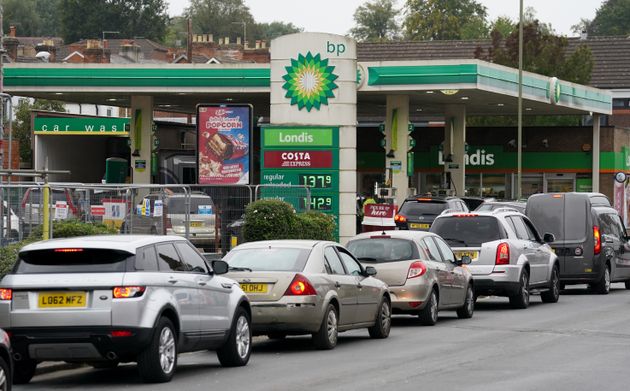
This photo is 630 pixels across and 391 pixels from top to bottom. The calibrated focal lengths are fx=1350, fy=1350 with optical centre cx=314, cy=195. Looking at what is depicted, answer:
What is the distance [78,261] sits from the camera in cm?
1386

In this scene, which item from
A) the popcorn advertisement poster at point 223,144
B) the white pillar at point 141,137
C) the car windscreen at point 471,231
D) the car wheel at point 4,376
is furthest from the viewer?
the white pillar at point 141,137

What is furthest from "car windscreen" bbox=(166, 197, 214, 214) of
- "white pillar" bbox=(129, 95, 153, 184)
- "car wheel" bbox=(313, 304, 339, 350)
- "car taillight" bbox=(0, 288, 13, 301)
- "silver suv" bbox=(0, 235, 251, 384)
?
"white pillar" bbox=(129, 95, 153, 184)

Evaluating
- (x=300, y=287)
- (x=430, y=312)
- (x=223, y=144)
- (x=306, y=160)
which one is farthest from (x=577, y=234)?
(x=300, y=287)

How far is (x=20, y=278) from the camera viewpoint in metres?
13.8

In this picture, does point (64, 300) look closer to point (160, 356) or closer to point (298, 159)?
point (160, 356)

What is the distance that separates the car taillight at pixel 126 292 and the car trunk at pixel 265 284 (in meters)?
3.71

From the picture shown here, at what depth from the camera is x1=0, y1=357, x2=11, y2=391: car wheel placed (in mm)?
11398

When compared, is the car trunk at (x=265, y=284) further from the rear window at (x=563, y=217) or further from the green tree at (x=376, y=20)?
the green tree at (x=376, y=20)

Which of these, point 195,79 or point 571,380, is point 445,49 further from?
point 571,380

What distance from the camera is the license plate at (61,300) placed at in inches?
535

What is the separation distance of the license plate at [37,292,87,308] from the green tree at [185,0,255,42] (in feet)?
452

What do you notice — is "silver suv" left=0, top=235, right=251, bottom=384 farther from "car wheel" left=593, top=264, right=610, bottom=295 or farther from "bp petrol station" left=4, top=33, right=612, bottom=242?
"bp petrol station" left=4, top=33, right=612, bottom=242

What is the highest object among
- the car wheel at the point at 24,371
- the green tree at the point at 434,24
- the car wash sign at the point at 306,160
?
the green tree at the point at 434,24

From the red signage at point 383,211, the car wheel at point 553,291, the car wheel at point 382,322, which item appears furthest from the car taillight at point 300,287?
the red signage at point 383,211
